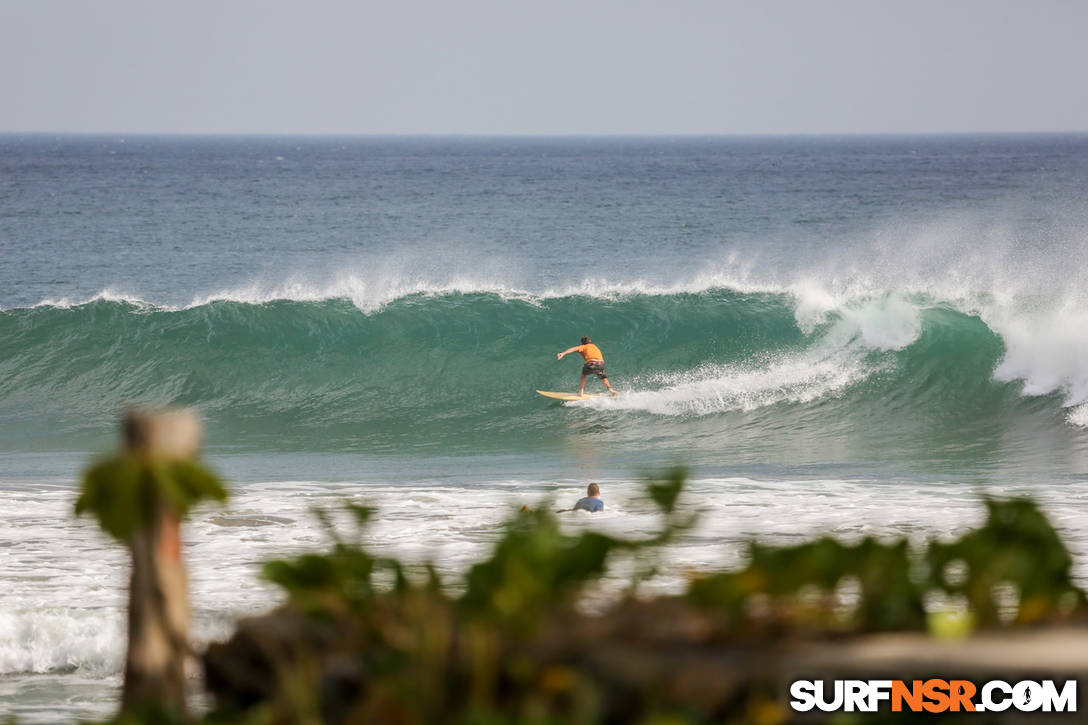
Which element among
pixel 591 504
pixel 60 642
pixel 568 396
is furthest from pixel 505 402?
pixel 60 642

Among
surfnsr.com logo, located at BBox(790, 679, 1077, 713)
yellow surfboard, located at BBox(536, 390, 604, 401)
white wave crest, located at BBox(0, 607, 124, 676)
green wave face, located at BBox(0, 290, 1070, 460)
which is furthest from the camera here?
yellow surfboard, located at BBox(536, 390, 604, 401)

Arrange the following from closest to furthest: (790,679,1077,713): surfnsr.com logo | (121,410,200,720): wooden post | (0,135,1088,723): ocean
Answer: (790,679,1077,713): surfnsr.com logo → (121,410,200,720): wooden post → (0,135,1088,723): ocean

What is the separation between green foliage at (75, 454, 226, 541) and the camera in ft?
8.19

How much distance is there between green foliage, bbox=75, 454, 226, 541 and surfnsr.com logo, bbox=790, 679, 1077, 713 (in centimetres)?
121

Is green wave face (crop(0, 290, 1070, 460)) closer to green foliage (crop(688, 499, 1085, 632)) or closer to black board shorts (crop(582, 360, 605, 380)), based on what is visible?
black board shorts (crop(582, 360, 605, 380))

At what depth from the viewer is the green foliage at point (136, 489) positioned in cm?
250

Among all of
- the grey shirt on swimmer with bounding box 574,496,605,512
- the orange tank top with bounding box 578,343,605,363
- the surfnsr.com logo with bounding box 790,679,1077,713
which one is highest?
the orange tank top with bounding box 578,343,605,363

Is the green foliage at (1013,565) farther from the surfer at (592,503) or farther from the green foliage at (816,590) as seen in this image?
the surfer at (592,503)

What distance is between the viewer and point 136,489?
2.50 meters

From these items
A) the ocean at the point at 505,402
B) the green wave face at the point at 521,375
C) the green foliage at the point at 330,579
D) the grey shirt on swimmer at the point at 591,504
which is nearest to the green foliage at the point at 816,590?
the ocean at the point at 505,402

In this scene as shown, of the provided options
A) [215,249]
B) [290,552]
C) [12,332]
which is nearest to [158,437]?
[290,552]

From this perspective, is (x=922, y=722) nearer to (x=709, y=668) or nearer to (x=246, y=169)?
(x=709, y=668)

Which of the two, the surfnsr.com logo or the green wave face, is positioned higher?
the green wave face

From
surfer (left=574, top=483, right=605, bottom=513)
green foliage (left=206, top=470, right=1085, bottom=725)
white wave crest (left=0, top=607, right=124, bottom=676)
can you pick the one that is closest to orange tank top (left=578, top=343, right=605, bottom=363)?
surfer (left=574, top=483, right=605, bottom=513)
